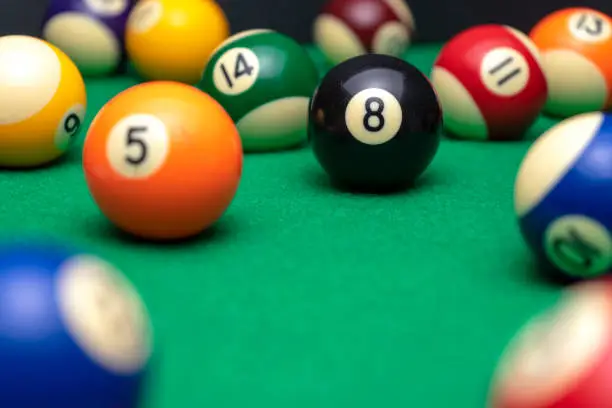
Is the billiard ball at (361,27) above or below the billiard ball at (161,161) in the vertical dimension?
below

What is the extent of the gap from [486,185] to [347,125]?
0.63 metres

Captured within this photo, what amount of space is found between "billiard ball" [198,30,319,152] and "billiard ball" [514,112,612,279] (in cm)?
155

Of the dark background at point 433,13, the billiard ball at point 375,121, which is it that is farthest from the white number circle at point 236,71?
the dark background at point 433,13

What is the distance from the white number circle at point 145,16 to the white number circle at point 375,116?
2122 millimetres

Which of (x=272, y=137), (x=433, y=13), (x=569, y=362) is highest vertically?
(x=569, y=362)

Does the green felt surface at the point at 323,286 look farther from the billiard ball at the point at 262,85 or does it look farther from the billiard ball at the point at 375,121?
the billiard ball at the point at 262,85

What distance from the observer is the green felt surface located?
2166mm

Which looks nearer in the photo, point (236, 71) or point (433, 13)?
point (236, 71)

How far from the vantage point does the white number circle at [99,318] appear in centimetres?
169

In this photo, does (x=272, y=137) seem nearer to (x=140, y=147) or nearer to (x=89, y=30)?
(x=140, y=147)

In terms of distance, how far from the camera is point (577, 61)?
4.63 metres

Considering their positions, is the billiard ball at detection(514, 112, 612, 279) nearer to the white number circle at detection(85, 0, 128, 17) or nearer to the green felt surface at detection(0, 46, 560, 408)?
the green felt surface at detection(0, 46, 560, 408)

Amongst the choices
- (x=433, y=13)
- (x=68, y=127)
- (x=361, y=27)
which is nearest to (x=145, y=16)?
(x=361, y=27)

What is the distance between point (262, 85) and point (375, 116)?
0.74 meters
